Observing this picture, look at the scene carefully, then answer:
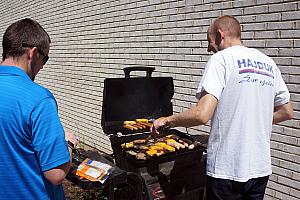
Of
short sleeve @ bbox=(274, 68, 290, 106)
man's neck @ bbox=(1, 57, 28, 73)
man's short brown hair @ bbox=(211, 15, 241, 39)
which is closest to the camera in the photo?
man's neck @ bbox=(1, 57, 28, 73)

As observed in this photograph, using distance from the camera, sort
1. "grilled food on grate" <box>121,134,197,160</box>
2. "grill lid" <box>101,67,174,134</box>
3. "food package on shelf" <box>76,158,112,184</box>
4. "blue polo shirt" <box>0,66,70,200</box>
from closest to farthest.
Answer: "blue polo shirt" <box>0,66,70,200</box>
"food package on shelf" <box>76,158,112,184</box>
"grilled food on grate" <box>121,134,197,160</box>
"grill lid" <box>101,67,174,134</box>

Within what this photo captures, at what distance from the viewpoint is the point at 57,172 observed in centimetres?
196

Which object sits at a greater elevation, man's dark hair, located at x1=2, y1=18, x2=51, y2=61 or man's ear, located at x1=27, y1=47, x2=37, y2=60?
man's dark hair, located at x1=2, y1=18, x2=51, y2=61

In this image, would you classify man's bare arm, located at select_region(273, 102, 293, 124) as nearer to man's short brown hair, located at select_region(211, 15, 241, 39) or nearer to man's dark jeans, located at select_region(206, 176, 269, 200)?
man's dark jeans, located at select_region(206, 176, 269, 200)

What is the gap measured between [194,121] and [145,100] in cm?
165

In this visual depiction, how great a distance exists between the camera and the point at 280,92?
2793 mm

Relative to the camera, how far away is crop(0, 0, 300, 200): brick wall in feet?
11.8

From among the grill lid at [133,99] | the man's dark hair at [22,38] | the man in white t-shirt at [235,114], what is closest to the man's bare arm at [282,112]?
the man in white t-shirt at [235,114]

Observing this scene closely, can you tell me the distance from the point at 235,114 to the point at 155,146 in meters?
1.20

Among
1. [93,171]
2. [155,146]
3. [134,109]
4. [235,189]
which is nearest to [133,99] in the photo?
[134,109]

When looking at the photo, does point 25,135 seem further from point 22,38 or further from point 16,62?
point 22,38

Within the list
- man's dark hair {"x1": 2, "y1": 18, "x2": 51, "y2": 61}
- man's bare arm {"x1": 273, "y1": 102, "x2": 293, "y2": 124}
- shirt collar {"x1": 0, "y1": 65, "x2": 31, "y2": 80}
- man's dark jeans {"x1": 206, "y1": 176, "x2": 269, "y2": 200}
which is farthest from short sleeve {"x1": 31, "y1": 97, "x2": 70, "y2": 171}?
man's bare arm {"x1": 273, "y1": 102, "x2": 293, "y2": 124}

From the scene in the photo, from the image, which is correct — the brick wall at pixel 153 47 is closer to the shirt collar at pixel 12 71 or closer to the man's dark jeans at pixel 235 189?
the man's dark jeans at pixel 235 189

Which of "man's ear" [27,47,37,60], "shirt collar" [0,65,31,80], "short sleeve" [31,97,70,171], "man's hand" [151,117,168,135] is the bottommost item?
"man's hand" [151,117,168,135]
